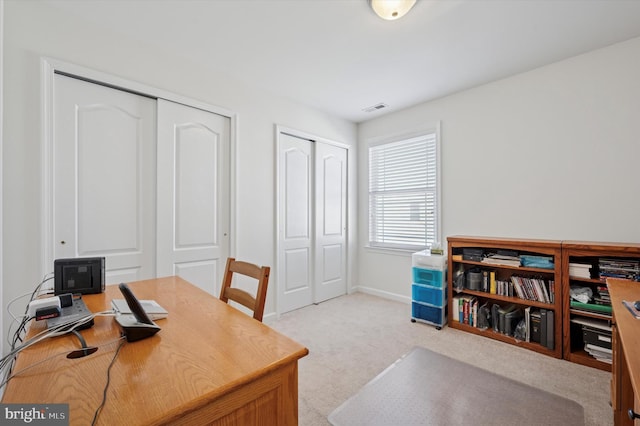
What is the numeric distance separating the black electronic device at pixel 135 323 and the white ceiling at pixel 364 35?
Result: 76.1 inches

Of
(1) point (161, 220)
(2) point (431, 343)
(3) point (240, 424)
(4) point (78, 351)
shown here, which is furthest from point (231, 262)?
(2) point (431, 343)

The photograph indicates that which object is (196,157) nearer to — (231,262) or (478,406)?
(231,262)

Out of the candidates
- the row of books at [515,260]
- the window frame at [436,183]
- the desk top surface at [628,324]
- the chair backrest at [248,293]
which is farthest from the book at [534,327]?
the chair backrest at [248,293]

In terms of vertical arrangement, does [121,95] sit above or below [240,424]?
above

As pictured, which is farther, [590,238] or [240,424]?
[590,238]

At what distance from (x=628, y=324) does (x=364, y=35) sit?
7.62ft

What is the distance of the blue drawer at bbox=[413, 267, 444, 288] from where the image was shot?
2961 mm

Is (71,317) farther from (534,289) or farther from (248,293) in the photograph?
(534,289)

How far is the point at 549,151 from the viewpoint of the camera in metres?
2.68

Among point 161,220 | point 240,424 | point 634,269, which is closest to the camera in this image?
point 240,424

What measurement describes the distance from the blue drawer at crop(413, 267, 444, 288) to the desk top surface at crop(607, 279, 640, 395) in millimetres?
1366

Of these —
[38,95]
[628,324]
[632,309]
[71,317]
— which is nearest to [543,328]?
[632,309]

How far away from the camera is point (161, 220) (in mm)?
2453

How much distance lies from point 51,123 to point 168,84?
91 centimetres
